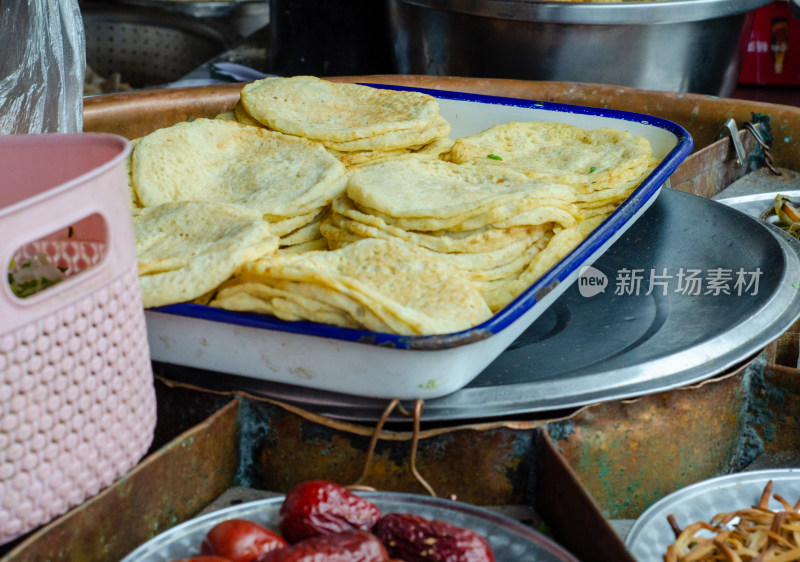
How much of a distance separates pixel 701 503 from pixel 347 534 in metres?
0.61

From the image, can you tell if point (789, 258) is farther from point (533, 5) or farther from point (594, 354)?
point (533, 5)

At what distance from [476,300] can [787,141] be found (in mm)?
1722

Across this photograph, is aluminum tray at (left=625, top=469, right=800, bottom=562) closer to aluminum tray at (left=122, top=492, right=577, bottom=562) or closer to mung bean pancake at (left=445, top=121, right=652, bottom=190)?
aluminum tray at (left=122, top=492, right=577, bottom=562)

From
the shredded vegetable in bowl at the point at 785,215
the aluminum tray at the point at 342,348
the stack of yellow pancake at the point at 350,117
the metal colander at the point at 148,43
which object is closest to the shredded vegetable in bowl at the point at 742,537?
the aluminum tray at the point at 342,348

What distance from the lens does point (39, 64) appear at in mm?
1968

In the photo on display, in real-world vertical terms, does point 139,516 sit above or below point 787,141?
below

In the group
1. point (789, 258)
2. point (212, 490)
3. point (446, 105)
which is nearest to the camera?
point (212, 490)

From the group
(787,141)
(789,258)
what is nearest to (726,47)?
(787,141)

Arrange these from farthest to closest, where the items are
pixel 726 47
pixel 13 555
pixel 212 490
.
Answer: pixel 726 47, pixel 212 490, pixel 13 555

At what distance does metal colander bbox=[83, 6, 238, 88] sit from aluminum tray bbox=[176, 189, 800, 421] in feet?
10.1

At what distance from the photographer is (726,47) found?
9.05 feet

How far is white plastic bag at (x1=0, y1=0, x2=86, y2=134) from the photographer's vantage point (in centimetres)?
194

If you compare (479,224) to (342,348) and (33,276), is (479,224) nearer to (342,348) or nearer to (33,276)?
(342,348)
